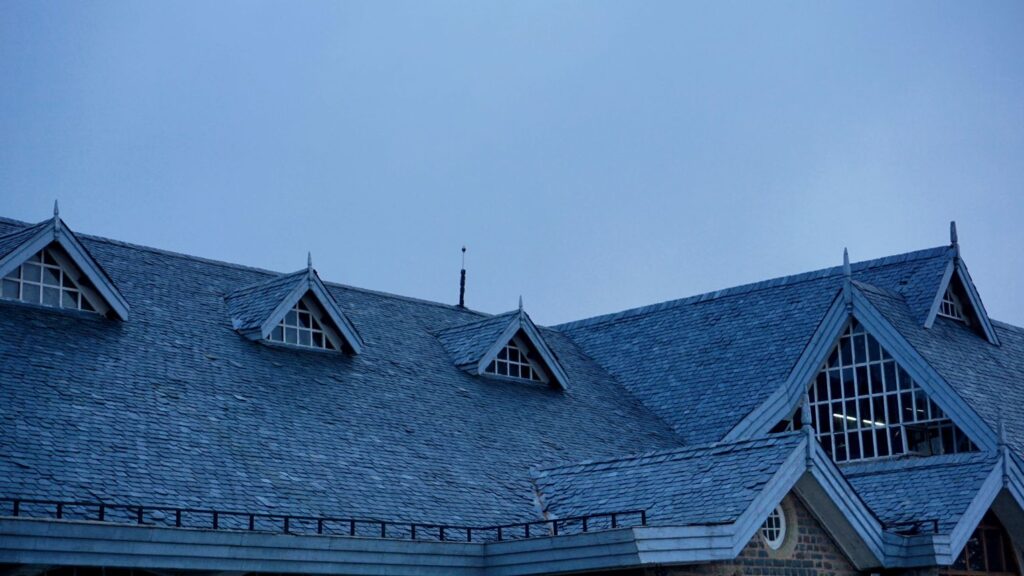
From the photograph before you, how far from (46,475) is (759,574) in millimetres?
8836

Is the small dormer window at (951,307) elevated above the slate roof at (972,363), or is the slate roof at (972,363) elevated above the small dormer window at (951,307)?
the small dormer window at (951,307)

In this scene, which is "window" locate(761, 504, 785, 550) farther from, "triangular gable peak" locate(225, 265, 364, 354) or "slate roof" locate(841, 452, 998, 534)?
"triangular gable peak" locate(225, 265, 364, 354)

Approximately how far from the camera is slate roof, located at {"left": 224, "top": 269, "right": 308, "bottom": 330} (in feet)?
77.3

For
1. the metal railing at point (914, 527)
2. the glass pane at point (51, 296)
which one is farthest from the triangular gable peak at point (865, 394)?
the glass pane at point (51, 296)

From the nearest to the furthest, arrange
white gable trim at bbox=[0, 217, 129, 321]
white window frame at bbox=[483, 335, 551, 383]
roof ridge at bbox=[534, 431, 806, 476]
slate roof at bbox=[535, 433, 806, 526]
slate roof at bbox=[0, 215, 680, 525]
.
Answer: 1. slate roof at bbox=[0, 215, 680, 525]
2. slate roof at bbox=[535, 433, 806, 526]
3. roof ridge at bbox=[534, 431, 806, 476]
4. white gable trim at bbox=[0, 217, 129, 321]
5. white window frame at bbox=[483, 335, 551, 383]

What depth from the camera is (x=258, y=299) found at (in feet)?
79.3

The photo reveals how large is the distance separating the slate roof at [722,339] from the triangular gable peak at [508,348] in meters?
2.70

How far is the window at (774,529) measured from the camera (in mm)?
19047

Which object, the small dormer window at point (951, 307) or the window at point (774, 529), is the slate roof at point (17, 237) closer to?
the window at point (774, 529)

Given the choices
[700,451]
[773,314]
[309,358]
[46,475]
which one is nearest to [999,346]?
[773,314]

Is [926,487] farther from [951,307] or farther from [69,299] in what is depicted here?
[69,299]

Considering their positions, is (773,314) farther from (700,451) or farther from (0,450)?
(0,450)

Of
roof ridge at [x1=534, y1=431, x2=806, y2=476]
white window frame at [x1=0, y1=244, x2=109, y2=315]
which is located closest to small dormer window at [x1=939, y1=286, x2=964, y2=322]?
roof ridge at [x1=534, y1=431, x2=806, y2=476]

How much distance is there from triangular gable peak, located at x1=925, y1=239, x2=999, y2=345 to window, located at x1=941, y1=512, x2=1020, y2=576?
6797mm
